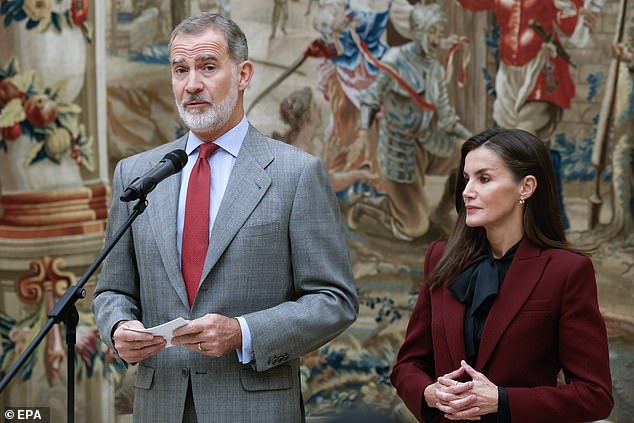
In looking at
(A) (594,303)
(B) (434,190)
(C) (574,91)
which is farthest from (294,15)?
(A) (594,303)

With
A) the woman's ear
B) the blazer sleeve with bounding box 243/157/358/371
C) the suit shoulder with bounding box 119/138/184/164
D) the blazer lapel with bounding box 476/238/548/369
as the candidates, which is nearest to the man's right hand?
the blazer sleeve with bounding box 243/157/358/371

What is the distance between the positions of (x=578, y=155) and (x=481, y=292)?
4.06 m

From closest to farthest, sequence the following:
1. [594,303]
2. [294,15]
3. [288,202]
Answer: [594,303]
[288,202]
[294,15]

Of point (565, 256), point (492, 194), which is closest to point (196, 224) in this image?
point (492, 194)

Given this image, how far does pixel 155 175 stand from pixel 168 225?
348 mm

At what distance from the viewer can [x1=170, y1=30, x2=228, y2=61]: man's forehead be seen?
11.1 ft

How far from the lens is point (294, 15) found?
6973 millimetres

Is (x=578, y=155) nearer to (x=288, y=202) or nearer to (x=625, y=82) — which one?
(x=625, y=82)

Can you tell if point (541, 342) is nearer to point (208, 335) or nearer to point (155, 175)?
point (208, 335)

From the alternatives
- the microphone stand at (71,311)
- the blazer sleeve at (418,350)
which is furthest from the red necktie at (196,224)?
the blazer sleeve at (418,350)

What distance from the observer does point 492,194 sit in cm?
330

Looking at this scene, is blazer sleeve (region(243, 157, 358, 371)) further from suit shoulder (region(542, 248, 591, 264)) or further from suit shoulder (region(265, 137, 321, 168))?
suit shoulder (region(542, 248, 591, 264))

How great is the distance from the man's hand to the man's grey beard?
2.12 ft

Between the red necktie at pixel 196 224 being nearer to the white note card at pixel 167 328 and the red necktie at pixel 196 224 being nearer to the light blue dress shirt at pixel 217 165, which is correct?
the light blue dress shirt at pixel 217 165
